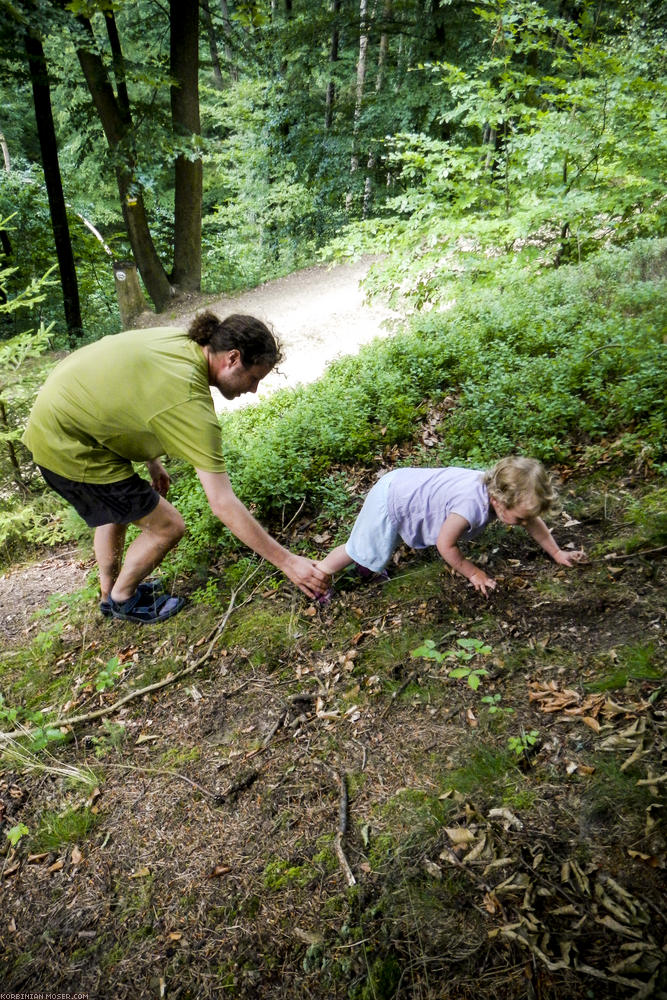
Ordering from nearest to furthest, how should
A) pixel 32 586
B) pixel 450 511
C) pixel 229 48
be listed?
pixel 450 511, pixel 32 586, pixel 229 48

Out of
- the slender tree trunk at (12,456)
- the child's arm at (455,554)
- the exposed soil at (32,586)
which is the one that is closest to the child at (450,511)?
the child's arm at (455,554)

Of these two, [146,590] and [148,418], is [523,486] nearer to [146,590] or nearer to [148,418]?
[148,418]

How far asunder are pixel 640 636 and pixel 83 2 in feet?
21.8

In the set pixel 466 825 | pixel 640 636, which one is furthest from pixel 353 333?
pixel 466 825

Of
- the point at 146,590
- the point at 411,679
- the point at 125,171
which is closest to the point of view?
the point at 411,679

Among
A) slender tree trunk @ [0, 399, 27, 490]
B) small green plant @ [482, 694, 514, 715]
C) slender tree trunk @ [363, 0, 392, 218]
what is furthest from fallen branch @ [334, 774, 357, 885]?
slender tree trunk @ [363, 0, 392, 218]

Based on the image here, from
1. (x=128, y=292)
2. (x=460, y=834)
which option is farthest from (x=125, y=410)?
(x=128, y=292)

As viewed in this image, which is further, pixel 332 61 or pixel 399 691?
pixel 332 61

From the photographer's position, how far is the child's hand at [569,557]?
3121mm

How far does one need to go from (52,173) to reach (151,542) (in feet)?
37.5

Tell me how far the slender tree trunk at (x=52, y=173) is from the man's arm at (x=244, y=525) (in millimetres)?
11238

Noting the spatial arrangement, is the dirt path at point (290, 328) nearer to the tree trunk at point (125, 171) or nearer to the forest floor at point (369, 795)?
the tree trunk at point (125, 171)

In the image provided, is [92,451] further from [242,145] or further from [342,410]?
[242,145]

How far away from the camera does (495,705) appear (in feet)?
8.07
